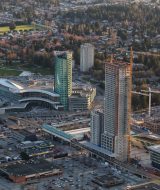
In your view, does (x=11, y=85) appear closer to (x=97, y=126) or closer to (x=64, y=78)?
(x=64, y=78)

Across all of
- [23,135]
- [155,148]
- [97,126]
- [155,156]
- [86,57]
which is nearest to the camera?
[155,156]

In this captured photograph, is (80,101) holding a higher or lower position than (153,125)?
higher

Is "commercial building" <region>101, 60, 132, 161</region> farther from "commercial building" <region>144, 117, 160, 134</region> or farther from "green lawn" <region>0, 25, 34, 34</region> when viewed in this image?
"green lawn" <region>0, 25, 34, 34</region>

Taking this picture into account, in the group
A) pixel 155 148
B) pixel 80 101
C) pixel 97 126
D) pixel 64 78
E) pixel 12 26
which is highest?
pixel 12 26

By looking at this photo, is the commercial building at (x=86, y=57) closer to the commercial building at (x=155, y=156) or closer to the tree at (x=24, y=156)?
the tree at (x=24, y=156)

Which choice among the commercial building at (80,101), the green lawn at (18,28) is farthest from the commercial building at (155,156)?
the green lawn at (18,28)

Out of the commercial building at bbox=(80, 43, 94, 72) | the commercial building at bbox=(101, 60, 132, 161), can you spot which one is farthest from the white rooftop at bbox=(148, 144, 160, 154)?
the commercial building at bbox=(80, 43, 94, 72)

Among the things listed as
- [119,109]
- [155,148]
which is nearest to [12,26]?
[119,109]
